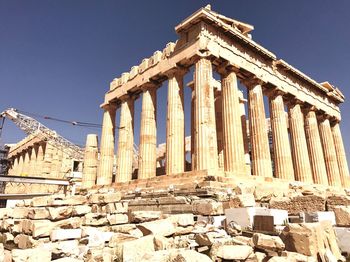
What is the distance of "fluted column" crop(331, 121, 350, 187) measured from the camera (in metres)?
28.7

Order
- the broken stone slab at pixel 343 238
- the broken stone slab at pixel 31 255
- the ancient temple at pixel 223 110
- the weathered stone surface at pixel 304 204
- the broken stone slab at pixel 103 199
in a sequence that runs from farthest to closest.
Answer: the ancient temple at pixel 223 110 → the broken stone slab at pixel 103 199 → the weathered stone surface at pixel 304 204 → the broken stone slab at pixel 343 238 → the broken stone slab at pixel 31 255

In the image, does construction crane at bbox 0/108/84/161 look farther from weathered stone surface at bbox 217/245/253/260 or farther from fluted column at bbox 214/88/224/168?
weathered stone surface at bbox 217/245/253/260

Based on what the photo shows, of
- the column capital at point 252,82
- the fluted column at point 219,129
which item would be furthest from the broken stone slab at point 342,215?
the fluted column at point 219,129

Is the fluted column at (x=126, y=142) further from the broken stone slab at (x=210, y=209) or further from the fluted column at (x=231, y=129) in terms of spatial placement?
the broken stone slab at (x=210, y=209)

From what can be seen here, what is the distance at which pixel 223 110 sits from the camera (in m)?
19.2

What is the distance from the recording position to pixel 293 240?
491 cm

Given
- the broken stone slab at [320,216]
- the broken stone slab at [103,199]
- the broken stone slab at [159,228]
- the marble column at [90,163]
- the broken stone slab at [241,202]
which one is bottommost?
the broken stone slab at [159,228]

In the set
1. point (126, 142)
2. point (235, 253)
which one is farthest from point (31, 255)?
point (126, 142)

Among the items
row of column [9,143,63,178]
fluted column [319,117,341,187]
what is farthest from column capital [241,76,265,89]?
row of column [9,143,63,178]

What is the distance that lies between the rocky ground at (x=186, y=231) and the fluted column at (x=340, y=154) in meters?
22.6

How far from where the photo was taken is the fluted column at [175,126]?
58.3 ft

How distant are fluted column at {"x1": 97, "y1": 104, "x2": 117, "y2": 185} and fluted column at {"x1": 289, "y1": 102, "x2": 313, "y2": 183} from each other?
1602 centimetres

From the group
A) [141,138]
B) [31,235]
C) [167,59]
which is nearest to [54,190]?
[141,138]

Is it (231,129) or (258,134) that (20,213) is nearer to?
(231,129)
